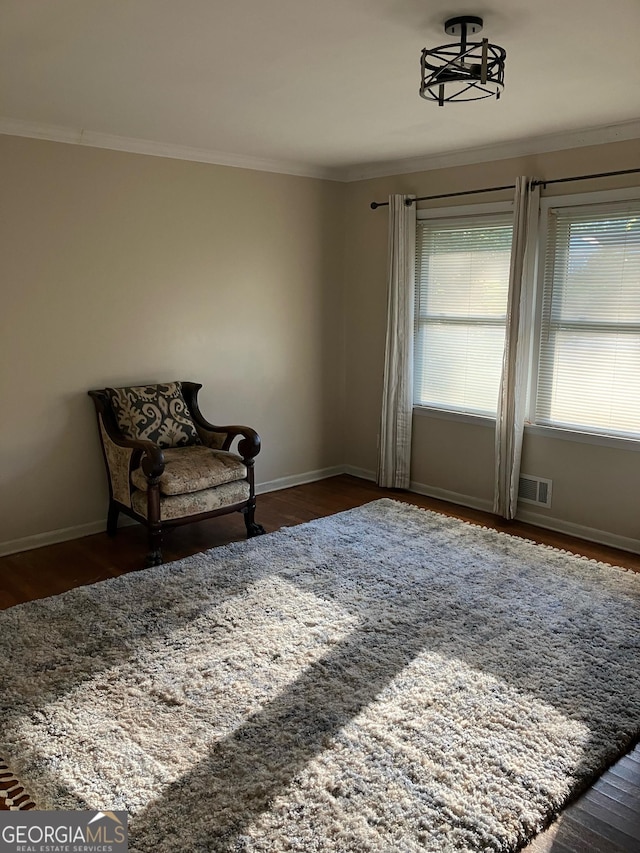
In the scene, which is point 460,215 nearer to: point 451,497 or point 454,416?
point 454,416

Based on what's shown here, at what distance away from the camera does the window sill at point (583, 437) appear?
4.24 metres

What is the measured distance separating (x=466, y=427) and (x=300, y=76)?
9.33 feet

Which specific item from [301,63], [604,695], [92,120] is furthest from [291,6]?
[604,695]

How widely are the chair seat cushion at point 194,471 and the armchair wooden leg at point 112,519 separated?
0.43 metres

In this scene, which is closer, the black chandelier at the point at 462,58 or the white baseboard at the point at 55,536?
the black chandelier at the point at 462,58

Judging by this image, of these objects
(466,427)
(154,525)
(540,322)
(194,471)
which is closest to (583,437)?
(540,322)

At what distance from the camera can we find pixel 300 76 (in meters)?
3.08

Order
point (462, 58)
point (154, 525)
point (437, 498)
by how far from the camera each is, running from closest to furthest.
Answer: point (462, 58) → point (154, 525) → point (437, 498)

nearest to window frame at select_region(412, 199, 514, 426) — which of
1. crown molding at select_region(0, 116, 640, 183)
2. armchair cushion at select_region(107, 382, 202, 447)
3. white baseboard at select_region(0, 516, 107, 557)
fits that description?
crown molding at select_region(0, 116, 640, 183)

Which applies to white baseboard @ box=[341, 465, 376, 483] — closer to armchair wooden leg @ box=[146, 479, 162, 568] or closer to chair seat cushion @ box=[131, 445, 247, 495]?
chair seat cushion @ box=[131, 445, 247, 495]

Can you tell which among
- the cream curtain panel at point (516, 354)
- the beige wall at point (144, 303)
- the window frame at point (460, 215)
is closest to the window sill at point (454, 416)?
the window frame at point (460, 215)

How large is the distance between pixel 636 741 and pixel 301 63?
2.95 meters

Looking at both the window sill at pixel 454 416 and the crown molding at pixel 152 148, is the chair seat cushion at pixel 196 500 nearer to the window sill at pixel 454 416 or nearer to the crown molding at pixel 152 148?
the window sill at pixel 454 416

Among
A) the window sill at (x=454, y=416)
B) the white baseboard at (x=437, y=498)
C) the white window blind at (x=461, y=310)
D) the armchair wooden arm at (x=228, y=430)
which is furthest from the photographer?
the window sill at (x=454, y=416)
